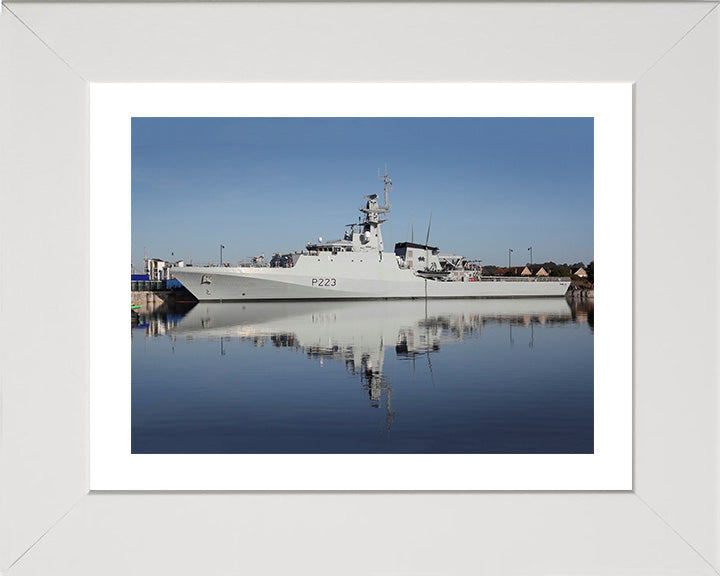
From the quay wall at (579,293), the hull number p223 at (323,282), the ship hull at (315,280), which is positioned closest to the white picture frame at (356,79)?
the ship hull at (315,280)

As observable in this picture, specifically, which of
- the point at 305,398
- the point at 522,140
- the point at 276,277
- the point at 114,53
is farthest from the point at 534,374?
the point at 522,140

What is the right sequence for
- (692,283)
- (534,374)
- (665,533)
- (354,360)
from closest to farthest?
1. (692,283)
2. (665,533)
3. (534,374)
4. (354,360)

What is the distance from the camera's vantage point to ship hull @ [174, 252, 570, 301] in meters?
18.2

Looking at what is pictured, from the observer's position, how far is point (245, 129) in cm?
2984

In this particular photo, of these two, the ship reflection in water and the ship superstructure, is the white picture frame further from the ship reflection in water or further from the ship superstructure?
the ship superstructure

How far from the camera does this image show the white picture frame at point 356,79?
160cm

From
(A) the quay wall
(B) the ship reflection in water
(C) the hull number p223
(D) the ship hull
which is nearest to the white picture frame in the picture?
(B) the ship reflection in water

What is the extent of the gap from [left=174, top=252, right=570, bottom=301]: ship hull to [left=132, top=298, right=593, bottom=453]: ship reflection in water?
2.01m

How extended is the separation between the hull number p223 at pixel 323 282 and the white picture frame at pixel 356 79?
16.5 m

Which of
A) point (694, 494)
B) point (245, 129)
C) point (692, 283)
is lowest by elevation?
point (694, 494)

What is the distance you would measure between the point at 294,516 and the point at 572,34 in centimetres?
166

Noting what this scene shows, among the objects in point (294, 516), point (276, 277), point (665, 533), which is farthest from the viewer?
point (276, 277)

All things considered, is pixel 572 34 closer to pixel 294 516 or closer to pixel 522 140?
pixel 294 516

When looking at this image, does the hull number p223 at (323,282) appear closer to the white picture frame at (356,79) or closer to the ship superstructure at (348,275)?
the ship superstructure at (348,275)
